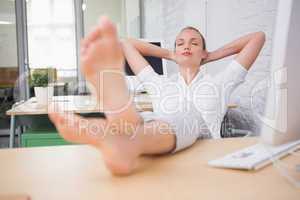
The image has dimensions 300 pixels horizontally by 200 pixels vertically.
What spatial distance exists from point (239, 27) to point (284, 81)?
1.74m

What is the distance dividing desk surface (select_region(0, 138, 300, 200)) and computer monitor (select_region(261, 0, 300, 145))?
8cm

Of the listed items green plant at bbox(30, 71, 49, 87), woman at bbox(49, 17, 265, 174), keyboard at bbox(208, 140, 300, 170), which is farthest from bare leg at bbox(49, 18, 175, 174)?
green plant at bbox(30, 71, 49, 87)

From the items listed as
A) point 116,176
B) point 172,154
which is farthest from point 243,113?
point 116,176

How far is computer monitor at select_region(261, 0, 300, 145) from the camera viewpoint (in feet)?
1.62

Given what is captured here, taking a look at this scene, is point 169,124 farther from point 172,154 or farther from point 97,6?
point 97,6

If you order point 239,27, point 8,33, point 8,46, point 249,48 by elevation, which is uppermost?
point 8,33

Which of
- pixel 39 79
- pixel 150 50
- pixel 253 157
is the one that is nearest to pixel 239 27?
pixel 150 50

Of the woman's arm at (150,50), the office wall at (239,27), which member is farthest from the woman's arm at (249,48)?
the woman's arm at (150,50)

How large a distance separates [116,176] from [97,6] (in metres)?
4.44

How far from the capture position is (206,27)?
2.61 meters

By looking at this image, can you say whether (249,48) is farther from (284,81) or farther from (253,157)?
(284,81)

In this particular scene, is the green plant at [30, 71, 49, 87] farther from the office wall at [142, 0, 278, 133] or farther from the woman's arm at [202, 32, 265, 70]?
the woman's arm at [202, 32, 265, 70]

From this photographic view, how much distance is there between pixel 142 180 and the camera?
0.58 metres

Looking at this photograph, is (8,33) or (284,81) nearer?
(284,81)
